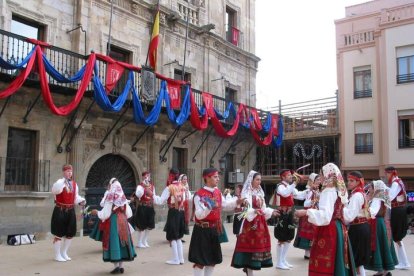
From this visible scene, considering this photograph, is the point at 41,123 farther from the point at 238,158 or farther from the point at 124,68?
the point at 238,158

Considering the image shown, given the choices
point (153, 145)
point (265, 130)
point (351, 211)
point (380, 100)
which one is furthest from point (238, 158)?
point (351, 211)

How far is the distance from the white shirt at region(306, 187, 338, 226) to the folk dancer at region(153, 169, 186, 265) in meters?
4.30

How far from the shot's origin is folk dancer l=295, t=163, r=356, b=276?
5.56 meters

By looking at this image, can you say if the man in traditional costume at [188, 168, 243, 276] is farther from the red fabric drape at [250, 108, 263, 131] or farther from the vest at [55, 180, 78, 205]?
the red fabric drape at [250, 108, 263, 131]

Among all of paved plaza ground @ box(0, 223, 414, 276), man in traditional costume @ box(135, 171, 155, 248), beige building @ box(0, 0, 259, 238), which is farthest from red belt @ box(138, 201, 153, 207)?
beige building @ box(0, 0, 259, 238)

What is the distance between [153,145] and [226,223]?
16.3 feet

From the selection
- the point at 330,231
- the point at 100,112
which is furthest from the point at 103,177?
the point at 330,231

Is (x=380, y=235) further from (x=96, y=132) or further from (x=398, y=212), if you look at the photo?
(x=96, y=132)

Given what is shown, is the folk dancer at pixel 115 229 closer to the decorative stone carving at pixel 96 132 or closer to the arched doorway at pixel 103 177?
the arched doorway at pixel 103 177

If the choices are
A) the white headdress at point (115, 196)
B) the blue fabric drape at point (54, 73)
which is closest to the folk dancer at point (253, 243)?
the white headdress at point (115, 196)

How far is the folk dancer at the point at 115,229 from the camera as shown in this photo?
299 inches

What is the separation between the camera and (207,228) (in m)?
6.56

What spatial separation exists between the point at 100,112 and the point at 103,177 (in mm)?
2095

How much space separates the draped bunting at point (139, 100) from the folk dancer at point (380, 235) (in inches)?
292
